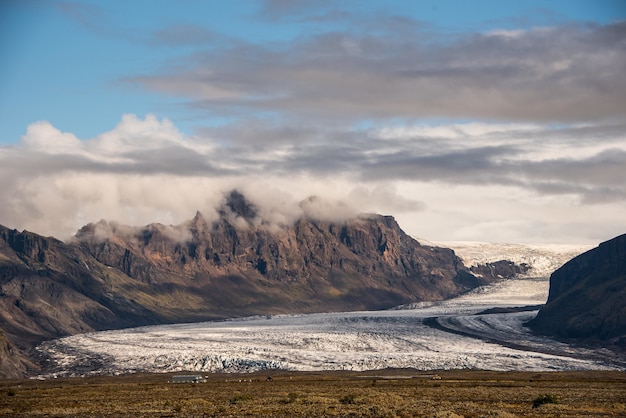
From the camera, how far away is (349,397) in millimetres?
79250

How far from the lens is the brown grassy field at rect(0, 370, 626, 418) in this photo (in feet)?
230

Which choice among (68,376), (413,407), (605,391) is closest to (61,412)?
(413,407)

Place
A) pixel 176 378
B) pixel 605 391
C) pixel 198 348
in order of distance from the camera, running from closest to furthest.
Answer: pixel 605 391
pixel 176 378
pixel 198 348

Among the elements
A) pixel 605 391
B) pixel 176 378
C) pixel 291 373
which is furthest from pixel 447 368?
pixel 605 391

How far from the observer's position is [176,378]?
425 ft

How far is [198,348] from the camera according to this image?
185 m

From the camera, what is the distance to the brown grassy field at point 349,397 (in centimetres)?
7025

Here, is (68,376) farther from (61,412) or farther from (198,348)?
(61,412)

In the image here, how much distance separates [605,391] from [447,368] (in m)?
53.0

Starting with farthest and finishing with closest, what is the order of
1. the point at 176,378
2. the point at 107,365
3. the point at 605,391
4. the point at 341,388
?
1. the point at 107,365
2. the point at 176,378
3. the point at 341,388
4. the point at 605,391

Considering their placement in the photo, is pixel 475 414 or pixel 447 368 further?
pixel 447 368

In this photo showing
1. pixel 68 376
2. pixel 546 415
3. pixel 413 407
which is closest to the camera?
pixel 546 415

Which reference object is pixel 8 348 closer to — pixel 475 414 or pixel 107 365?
pixel 107 365

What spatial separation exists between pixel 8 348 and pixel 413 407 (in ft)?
379
